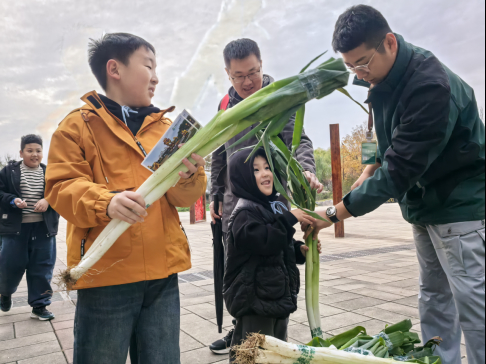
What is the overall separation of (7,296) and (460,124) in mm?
4361

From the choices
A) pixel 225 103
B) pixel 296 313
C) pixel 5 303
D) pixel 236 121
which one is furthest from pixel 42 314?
pixel 236 121

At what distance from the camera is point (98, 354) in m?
1.65

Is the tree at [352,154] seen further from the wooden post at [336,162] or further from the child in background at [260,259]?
the child in background at [260,259]

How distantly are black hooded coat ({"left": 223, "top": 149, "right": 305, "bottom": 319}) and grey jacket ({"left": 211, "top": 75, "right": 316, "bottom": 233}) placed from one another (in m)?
0.29

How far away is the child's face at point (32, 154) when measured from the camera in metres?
4.33

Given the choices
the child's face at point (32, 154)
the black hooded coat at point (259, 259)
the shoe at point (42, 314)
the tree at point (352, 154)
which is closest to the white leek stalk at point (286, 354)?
the black hooded coat at point (259, 259)

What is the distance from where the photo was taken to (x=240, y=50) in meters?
2.74

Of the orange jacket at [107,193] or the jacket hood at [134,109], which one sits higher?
the jacket hood at [134,109]

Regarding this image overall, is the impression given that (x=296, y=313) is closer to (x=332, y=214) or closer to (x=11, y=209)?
(x=332, y=214)

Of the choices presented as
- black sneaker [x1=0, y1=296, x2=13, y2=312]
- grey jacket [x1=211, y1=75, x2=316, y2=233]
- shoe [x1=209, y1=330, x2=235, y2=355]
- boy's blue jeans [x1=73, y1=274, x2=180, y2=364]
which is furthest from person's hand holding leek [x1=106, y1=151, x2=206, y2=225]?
black sneaker [x1=0, y1=296, x2=13, y2=312]

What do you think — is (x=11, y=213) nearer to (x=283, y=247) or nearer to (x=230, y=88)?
(x=230, y=88)

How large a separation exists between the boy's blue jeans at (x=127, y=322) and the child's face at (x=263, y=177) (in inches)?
31.5

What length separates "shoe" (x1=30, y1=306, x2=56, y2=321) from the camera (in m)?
3.82

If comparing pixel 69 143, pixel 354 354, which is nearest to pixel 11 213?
pixel 69 143
